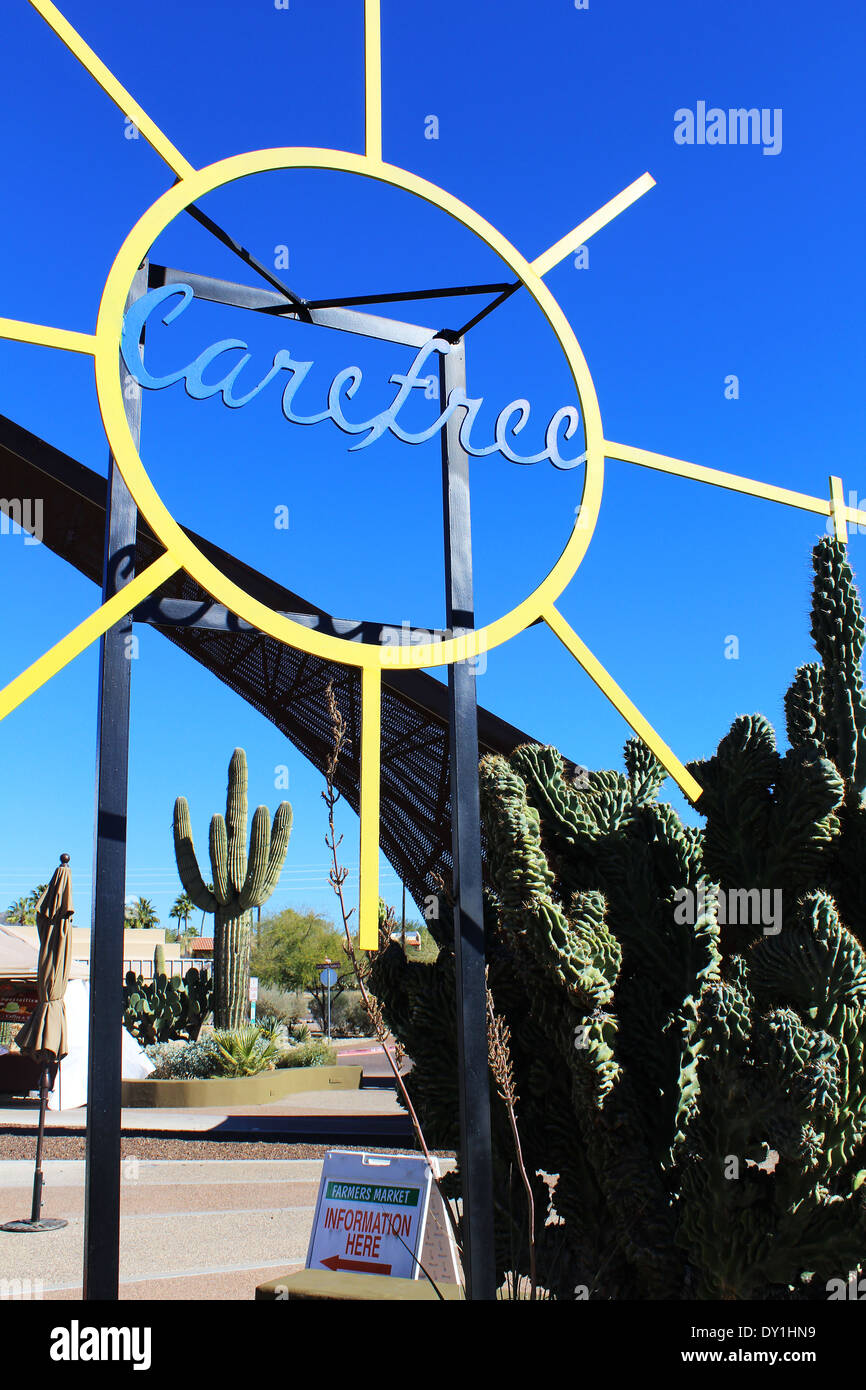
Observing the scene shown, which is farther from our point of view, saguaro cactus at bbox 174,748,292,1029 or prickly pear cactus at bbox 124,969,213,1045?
prickly pear cactus at bbox 124,969,213,1045

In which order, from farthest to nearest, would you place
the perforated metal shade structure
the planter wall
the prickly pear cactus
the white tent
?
the prickly pear cactus
the white tent
the planter wall
the perforated metal shade structure

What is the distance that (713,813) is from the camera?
13.6 ft

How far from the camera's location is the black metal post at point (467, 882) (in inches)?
142

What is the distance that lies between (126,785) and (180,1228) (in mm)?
4859

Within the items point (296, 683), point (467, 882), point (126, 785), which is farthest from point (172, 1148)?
point (126, 785)

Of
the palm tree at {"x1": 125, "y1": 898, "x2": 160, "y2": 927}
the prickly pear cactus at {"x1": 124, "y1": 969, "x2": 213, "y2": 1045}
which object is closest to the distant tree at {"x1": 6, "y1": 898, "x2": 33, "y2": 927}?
the palm tree at {"x1": 125, "y1": 898, "x2": 160, "y2": 927}

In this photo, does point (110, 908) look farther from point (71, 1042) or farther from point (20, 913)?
point (20, 913)

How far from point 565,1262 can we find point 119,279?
12.7ft

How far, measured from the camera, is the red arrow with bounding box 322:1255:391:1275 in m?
4.08

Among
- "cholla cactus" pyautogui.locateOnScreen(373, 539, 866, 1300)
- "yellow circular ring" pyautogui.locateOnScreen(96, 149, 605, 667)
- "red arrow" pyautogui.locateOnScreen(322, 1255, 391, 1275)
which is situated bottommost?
"red arrow" pyautogui.locateOnScreen(322, 1255, 391, 1275)

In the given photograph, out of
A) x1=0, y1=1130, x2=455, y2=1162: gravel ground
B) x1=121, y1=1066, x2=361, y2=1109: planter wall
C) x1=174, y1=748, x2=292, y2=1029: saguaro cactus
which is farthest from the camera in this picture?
x1=174, y1=748, x2=292, y2=1029: saguaro cactus

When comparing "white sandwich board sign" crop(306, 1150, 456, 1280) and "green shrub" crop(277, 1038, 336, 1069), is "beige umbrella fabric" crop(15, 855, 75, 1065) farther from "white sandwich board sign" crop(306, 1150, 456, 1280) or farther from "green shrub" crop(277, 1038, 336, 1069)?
"green shrub" crop(277, 1038, 336, 1069)
